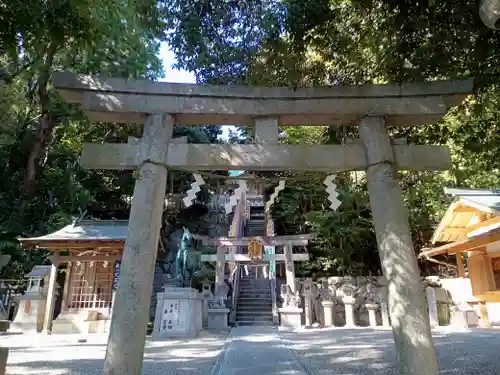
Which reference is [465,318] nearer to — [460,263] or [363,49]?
[460,263]

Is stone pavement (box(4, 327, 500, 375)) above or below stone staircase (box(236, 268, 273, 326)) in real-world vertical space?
below

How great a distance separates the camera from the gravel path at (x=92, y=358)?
5.33m

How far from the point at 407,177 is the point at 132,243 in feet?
36.4

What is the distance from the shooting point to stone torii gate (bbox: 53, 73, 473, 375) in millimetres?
3854

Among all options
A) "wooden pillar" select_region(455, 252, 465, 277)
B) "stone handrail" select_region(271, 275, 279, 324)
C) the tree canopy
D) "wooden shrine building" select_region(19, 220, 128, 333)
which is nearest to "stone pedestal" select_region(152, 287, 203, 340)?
"wooden shrine building" select_region(19, 220, 128, 333)

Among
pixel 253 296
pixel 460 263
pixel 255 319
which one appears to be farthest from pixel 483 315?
pixel 253 296

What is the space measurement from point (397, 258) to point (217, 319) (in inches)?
398

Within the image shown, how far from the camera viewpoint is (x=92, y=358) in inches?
262

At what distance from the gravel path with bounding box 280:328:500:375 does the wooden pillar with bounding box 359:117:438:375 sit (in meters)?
1.55

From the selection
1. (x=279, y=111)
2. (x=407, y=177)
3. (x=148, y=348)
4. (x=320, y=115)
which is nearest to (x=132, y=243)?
(x=279, y=111)

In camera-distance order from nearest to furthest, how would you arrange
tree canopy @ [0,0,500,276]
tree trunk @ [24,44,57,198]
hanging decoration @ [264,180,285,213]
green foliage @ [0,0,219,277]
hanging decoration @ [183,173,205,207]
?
tree canopy @ [0,0,500,276], hanging decoration @ [183,173,205,207], hanging decoration @ [264,180,285,213], green foliage @ [0,0,219,277], tree trunk @ [24,44,57,198]

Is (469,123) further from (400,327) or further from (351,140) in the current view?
(400,327)

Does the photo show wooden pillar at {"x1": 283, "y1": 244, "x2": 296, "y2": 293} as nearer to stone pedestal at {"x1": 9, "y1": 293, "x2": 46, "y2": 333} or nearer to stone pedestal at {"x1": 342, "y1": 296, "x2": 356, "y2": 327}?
stone pedestal at {"x1": 342, "y1": 296, "x2": 356, "y2": 327}

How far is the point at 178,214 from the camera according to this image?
21.2 metres
